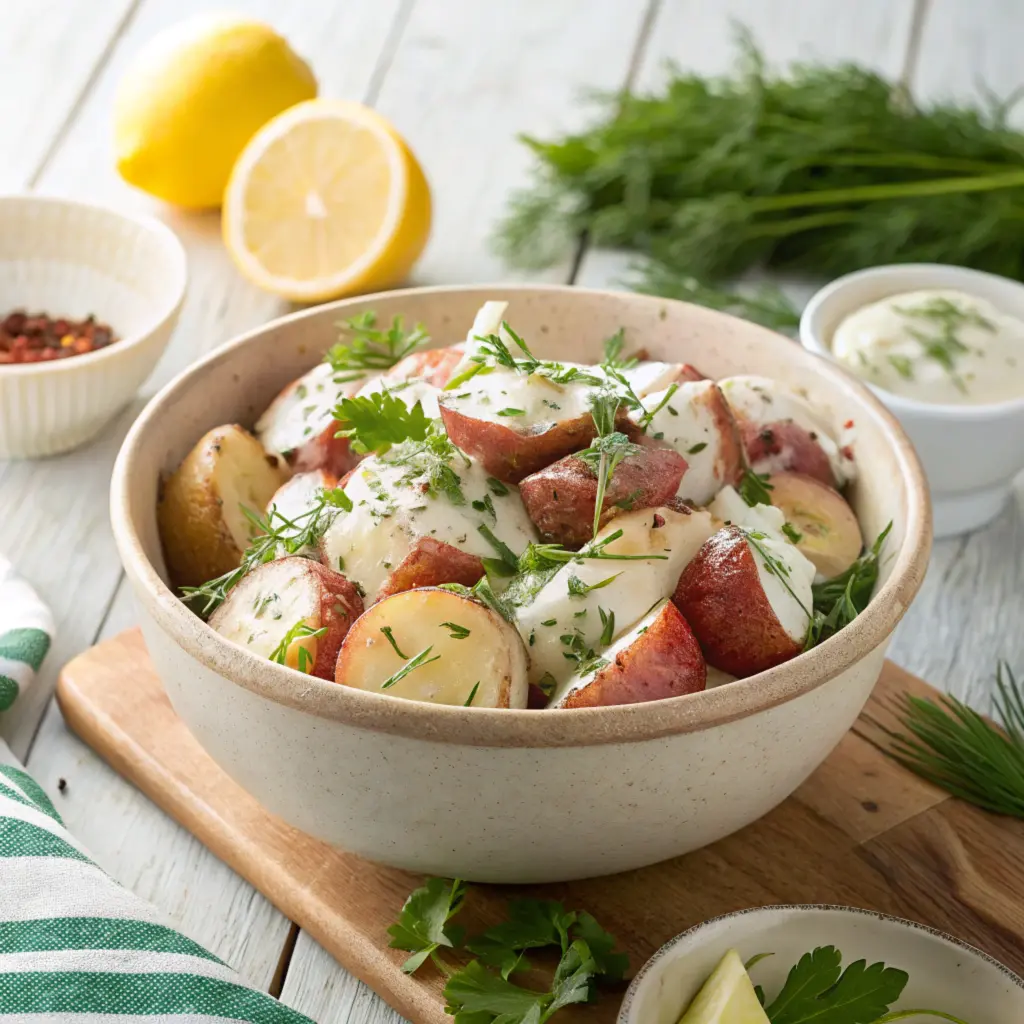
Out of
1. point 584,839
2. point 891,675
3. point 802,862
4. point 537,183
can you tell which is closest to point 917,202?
point 537,183

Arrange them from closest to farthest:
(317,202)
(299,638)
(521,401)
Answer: (299,638) < (521,401) < (317,202)

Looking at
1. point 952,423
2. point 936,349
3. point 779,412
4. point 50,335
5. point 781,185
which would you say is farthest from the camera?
point 781,185

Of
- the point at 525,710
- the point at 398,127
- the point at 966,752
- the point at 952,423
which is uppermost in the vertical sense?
the point at 525,710

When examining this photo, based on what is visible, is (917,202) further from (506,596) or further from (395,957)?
(395,957)

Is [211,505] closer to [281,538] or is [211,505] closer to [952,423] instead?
[281,538]

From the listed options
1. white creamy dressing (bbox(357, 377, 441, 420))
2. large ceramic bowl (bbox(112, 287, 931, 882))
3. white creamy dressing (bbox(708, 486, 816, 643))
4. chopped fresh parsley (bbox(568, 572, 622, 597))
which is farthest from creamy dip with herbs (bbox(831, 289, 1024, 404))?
chopped fresh parsley (bbox(568, 572, 622, 597))

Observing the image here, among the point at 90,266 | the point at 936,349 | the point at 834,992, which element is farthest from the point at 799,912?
the point at 90,266
